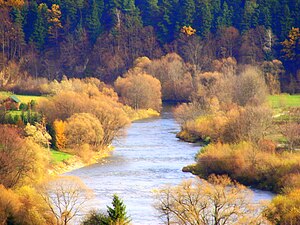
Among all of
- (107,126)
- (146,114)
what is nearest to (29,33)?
(146,114)

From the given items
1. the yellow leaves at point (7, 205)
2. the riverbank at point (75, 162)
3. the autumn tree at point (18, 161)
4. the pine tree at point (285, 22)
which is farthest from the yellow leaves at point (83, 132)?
the pine tree at point (285, 22)

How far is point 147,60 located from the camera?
4225 inches

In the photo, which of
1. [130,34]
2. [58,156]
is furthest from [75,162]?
[130,34]

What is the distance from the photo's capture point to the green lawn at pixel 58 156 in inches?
2286

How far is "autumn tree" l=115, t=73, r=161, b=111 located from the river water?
14102 millimetres

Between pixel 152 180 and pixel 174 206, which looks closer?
pixel 174 206

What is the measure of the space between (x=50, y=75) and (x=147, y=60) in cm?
1199

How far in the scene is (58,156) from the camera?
59.3m

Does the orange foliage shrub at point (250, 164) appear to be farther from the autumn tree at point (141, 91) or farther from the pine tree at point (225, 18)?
the pine tree at point (225, 18)

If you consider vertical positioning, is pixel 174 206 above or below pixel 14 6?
below

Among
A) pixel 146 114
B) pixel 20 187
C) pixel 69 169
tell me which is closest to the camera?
pixel 20 187

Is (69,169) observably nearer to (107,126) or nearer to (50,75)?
(107,126)

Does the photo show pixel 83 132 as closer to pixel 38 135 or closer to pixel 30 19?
pixel 38 135

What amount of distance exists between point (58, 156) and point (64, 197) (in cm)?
1748
